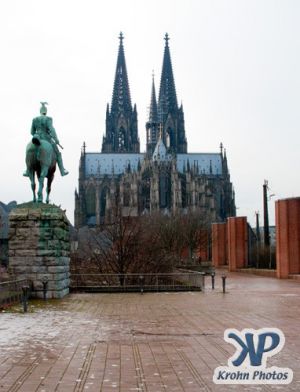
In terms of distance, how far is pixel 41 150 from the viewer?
19562 millimetres

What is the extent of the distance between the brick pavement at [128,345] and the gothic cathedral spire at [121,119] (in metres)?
118

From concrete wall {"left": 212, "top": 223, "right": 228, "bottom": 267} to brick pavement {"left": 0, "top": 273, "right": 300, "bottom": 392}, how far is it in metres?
46.0

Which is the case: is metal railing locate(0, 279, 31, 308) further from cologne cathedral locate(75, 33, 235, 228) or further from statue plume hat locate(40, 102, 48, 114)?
cologne cathedral locate(75, 33, 235, 228)

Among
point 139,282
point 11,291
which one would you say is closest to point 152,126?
point 139,282

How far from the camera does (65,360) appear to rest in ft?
28.3

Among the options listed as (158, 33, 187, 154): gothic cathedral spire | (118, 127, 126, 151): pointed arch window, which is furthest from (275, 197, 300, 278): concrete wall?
(118, 127, 126, 151): pointed arch window

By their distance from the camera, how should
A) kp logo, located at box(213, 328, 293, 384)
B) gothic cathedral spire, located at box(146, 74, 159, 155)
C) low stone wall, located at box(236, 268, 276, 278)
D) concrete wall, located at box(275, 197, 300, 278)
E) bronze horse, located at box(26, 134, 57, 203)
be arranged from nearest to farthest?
kp logo, located at box(213, 328, 293, 384) < bronze horse, located at box(26, 134, 57, 203) < concrete wall, located at box(275, 197, 300, 278) < low stone wall, located at box(236, 268, 276, 278) < gothic cathedral spire, located at box(146, 74, 159, 155)

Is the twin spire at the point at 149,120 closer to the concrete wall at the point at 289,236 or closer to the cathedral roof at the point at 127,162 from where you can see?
the cathedral roof at the point at 127,162

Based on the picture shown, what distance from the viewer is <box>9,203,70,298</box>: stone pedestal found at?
61.9 ft

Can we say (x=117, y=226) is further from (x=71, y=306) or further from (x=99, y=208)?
(x=99, y=208)

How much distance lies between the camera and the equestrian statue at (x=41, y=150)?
1956 cm

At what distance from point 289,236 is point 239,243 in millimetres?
14733

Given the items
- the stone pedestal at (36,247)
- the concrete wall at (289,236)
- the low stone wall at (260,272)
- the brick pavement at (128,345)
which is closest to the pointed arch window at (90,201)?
the low stone wall at (260,272)

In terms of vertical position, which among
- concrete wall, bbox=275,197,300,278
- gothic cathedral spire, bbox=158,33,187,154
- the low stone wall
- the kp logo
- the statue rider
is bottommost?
the kp logo
